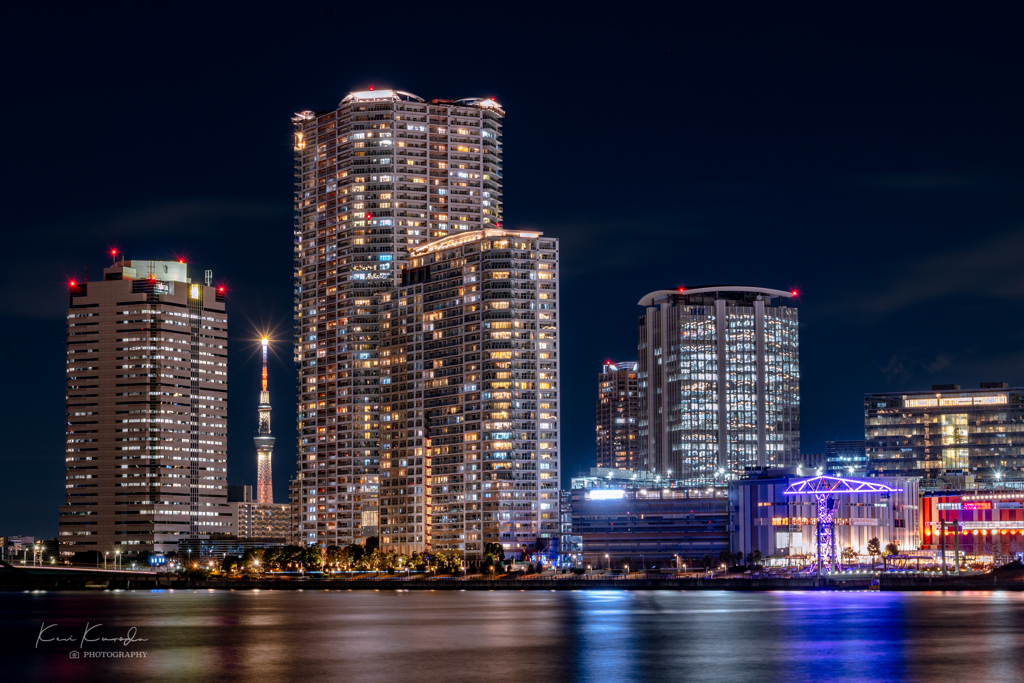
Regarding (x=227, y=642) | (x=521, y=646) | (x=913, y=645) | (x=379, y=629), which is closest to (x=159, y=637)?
(x=227, y=642)

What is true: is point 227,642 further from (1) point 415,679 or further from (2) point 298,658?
(1) point 415,679

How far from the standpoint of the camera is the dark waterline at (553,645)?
352ft

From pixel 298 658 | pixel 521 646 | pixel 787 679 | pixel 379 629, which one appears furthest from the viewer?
pixel 379 629

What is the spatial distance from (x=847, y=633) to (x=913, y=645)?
1332cm

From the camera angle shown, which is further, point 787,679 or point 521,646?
point 521,646

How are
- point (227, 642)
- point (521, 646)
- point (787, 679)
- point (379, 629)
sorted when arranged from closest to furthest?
point (787, 679)
point (521, 646)
point (227, 642)
point (379, 629)

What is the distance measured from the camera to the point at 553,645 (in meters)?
130

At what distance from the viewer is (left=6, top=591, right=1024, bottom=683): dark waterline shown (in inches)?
4220

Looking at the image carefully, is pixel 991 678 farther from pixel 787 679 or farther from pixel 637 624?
pixel 637 624

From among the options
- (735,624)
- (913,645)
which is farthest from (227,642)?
(913,645)

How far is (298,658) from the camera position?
392 feet

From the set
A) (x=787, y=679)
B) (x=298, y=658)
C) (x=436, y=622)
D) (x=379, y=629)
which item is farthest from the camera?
(x=436, y=622)

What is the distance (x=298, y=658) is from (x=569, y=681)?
2760 cm

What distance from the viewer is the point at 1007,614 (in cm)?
16138
